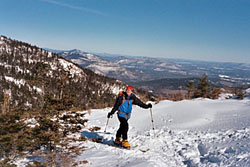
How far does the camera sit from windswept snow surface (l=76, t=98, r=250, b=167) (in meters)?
4.85

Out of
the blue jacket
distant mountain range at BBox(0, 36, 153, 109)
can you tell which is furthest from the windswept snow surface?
distant mountain range at BBox(0, 36, 153, 109)

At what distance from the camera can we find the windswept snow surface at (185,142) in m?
4.85

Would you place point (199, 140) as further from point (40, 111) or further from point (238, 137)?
point (40, 111)

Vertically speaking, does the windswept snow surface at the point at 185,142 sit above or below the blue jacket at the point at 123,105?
below

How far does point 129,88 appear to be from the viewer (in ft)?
20.7

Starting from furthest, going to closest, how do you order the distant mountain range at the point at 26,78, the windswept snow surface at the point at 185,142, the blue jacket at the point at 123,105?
the distant mountain range at the point at 26,78, the blue jacket at the point at 123,105, the windswept snow surface at the point at 185,142

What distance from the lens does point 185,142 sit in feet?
20.7

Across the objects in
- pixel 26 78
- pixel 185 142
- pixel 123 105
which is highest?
pixel 123 105

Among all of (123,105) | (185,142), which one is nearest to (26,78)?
(123,105)

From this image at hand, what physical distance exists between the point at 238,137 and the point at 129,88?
13.1 feet

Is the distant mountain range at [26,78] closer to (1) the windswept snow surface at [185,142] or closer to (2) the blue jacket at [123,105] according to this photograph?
(1) the windswept snow surface at [185,142]

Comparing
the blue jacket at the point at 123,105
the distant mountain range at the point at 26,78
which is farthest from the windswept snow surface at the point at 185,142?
the distant mountain range at the point at 26,78

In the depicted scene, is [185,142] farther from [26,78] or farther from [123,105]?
[26,78]

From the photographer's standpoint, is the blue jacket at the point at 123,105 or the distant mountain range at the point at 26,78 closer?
the blue jacket at the point at 123,105
